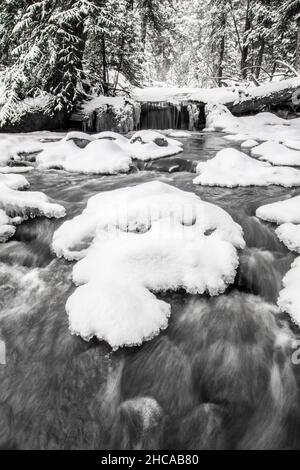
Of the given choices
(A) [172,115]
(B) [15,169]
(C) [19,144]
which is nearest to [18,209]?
(B) [15,169]

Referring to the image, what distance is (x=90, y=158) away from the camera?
6.84 m

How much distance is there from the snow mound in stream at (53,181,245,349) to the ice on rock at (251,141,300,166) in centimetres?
350

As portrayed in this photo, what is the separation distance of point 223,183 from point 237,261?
Answer: 2.56 meters

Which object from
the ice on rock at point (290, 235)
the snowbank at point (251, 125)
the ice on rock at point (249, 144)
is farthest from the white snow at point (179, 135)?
the ice on rock at point (290, 235)

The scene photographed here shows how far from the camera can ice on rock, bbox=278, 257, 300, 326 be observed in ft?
9.35

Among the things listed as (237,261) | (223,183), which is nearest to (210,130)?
(223,183)

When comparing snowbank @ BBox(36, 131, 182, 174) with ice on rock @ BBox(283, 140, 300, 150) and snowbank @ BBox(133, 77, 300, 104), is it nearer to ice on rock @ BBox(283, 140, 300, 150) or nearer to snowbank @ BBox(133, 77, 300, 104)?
ice on rock @ BBox(283, 140, 300, 150)

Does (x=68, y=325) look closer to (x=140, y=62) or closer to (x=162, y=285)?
(x=162, y=285)

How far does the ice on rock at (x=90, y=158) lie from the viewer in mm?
6600

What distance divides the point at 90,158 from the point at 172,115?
19.3 feet

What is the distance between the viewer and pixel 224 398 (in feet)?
7.62

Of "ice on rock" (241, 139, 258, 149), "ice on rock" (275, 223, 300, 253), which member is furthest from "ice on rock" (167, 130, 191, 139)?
"ice on rock" (275, 223, 300, 253)

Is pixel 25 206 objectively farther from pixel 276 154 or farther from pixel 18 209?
pixel 276 154

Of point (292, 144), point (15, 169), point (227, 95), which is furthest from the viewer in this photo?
point (227, 95)
